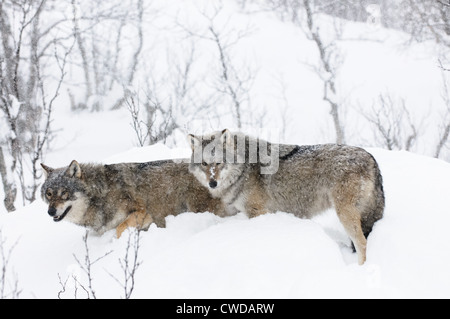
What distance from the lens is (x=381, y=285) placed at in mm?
3539

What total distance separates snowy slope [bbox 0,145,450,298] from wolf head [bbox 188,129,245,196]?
55 cm

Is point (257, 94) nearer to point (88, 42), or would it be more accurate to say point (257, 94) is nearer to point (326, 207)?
point (88, 42)

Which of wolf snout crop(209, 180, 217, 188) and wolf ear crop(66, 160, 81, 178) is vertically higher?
wolf ear crop(66, 160, 81, 178)

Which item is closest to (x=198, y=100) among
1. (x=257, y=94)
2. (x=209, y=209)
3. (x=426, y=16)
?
(x=257, y=94)

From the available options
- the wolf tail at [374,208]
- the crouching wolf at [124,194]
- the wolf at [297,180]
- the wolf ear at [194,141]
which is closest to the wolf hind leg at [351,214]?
the wolf at [297,180]

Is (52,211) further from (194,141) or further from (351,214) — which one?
(351,214)

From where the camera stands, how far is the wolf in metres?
4.81

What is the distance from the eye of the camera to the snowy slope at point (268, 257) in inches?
139

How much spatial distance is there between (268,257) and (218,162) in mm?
1804

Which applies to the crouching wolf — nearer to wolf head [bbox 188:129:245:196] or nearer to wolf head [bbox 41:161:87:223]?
wolf head [bbox 41:161:87:223]

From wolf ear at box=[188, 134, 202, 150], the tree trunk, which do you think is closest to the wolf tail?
wolf ear at box=[188, 134, 202, 150]

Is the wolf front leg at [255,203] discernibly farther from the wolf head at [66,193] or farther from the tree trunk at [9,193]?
the tree trunk at [9,193]

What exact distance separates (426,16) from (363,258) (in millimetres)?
23786
